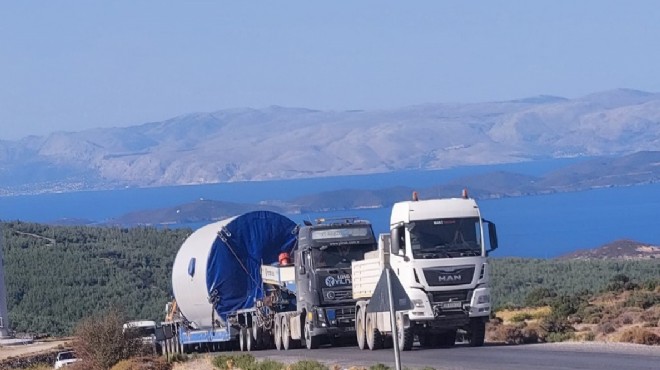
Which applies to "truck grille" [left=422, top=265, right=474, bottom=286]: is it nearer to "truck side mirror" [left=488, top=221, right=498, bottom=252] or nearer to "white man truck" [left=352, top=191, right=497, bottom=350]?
"white man truck" [left=352, top=191, right=497, bottom=350]

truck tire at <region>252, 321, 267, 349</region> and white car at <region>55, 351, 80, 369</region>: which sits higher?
truck tire at <region>252, 321, 267, 349</region>

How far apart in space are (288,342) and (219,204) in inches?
5782

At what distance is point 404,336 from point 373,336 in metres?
0.86

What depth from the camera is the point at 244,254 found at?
35000mm

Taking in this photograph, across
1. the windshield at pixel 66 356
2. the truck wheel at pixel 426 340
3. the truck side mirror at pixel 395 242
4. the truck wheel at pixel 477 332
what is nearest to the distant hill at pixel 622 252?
the windshield at pixel 66 356

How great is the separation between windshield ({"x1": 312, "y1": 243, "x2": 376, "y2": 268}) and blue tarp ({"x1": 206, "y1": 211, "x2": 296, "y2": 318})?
3768 millimetres

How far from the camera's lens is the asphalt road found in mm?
22266

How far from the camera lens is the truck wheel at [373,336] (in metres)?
28.1

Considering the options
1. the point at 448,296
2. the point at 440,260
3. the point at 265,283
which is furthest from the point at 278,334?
the point at 440,260

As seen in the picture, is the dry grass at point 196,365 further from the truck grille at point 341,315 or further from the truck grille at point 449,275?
the truck grille at point 449,275

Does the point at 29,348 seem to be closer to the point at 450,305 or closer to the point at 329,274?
the point at 329,274

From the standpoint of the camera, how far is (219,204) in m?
179

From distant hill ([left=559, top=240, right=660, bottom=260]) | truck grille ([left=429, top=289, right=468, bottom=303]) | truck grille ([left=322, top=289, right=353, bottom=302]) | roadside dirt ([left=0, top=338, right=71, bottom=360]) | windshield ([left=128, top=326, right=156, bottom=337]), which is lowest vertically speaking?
roadside dirt ([left=0, top=338, right=71, bottom=360])

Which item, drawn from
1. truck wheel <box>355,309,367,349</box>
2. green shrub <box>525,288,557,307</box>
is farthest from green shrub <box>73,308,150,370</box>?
green shrub <box>525,288,557,307</box>
